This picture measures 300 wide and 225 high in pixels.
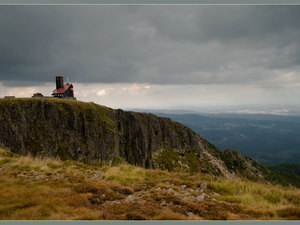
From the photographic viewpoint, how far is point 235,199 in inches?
275

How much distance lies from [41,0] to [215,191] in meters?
13.1

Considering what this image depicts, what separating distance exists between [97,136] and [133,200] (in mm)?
69118

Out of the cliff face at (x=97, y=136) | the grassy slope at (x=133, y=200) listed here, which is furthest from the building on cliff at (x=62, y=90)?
the grassy slope at (x=133, y=200)

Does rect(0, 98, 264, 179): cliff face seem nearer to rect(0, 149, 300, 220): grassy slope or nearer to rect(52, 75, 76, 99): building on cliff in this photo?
rect(52, 75, 76, 99): building on cliff

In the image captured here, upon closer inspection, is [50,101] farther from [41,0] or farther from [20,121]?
[41,0]

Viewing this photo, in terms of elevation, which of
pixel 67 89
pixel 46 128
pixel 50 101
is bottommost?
pixel 46 128

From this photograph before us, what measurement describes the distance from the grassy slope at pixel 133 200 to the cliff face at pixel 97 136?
41619 millimetres

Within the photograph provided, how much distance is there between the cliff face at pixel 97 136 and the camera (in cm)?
5450

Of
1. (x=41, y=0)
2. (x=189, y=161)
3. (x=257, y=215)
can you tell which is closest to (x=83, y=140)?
(x=189, y=161)

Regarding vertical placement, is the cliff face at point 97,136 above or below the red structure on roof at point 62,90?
below

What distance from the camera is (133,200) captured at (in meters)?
6.80

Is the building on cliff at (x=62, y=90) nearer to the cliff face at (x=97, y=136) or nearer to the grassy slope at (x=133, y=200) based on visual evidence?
the cliff face at (x=97, y=136)

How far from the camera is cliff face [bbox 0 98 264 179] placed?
54500mm

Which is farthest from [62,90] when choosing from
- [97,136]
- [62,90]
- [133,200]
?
[133,200]
